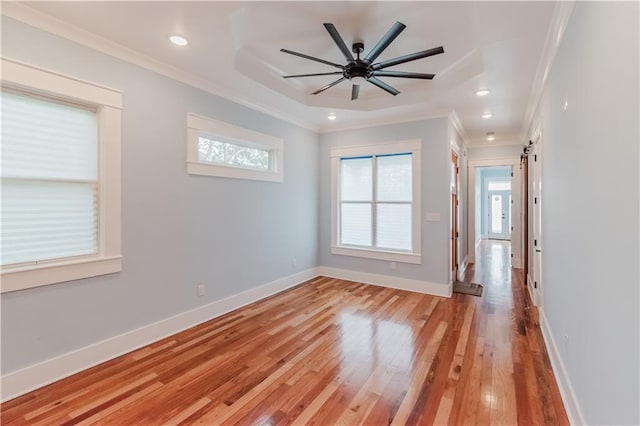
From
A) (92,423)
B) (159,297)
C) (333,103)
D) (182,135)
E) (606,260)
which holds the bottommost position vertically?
(92,423)

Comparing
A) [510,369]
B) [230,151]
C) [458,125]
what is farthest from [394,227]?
[230,151]

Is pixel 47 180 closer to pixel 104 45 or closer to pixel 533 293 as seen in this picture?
pixel 104 45

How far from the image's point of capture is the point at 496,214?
11.8 metres

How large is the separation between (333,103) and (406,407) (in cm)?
375

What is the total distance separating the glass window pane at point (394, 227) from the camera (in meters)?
4.85

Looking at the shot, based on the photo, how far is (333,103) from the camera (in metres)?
4.34

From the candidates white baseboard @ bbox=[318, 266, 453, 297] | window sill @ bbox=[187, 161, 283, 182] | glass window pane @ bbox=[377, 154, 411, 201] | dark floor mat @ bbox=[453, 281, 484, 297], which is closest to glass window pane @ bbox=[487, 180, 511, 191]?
dark floor mat @ bbox=[453, 281, 484, 297]

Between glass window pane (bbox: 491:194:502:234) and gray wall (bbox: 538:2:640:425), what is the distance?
10410 mm

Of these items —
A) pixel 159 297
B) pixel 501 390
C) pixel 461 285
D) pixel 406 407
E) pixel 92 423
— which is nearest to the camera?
pixel 92 423

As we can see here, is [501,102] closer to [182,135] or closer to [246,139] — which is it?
[246,139]

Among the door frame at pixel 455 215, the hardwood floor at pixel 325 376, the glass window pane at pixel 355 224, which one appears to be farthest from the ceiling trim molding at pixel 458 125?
the hardwood floor at pixel 325 376

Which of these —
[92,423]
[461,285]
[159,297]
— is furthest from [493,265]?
[92,423]

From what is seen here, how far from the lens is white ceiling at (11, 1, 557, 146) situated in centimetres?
223

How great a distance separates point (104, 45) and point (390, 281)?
458cm
